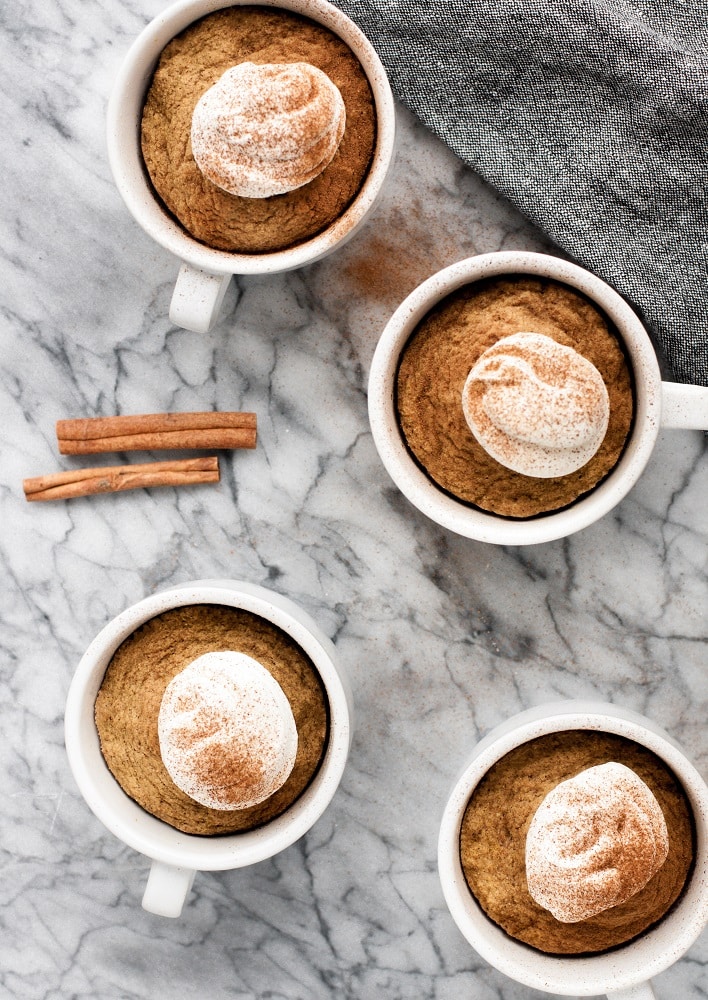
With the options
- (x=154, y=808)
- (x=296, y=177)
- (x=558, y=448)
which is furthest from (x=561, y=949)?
(x=296, y=177)

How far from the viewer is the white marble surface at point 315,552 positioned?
1635 mm

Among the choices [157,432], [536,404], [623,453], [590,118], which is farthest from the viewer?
[157,432]

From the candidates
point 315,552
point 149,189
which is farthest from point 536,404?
point 149,189

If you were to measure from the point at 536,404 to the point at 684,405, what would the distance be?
0.22 metres

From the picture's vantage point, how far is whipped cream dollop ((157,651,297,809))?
4.39 feet

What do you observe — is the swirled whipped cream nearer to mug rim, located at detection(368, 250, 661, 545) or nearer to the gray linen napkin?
mug rim, located at detection(368, 250, 661, 545)

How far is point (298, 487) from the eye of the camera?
1.65 meters

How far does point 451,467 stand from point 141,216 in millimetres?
580

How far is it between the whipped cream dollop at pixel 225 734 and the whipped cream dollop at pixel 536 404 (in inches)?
18.5

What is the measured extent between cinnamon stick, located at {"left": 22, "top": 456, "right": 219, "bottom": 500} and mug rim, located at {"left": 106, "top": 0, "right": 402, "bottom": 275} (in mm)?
356

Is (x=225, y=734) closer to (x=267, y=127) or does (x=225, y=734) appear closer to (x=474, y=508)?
(x=474, y=508)

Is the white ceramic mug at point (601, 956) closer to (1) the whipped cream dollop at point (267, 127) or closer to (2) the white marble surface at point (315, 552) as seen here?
(2) the white marble surface at point (315, 552)

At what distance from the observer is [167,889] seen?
142cm

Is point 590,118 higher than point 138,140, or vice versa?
point 590,118
